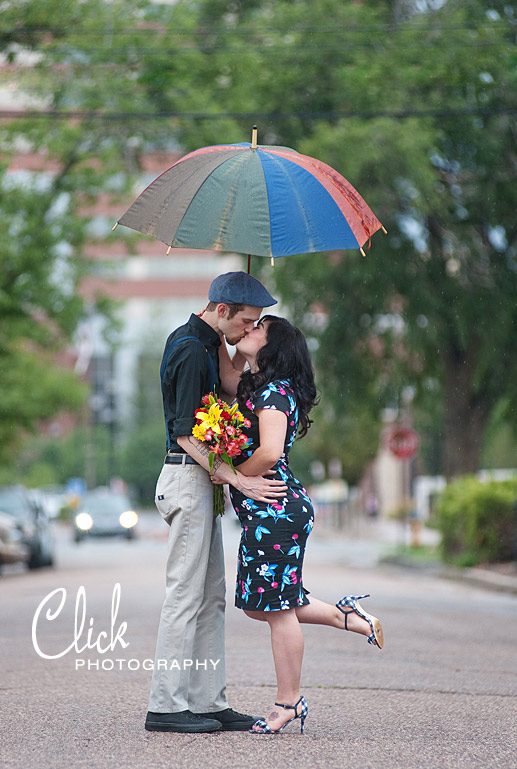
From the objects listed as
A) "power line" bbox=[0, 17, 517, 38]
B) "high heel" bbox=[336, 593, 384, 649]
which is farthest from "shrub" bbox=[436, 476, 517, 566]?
"high heel" bbox=[336, 593, 384, 649]

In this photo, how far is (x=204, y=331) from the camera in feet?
17.5

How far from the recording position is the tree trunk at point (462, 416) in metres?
23.2

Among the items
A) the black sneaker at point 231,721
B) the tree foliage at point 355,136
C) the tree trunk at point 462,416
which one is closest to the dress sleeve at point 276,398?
the black sneaker at point 231,721

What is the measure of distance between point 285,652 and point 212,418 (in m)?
1.05

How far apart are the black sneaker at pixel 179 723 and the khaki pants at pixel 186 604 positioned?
3 centimetres

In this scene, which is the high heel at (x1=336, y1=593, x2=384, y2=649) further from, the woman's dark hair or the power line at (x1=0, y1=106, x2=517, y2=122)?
the power line at (x1=0, y1=106, x2=517, y2=122)

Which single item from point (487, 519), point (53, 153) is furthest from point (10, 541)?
point (487, 519)

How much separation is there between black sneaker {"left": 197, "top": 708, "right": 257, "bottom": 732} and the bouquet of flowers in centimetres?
110

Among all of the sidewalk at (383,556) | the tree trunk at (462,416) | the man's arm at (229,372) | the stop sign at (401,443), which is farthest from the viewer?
the stop sign at (401,443)

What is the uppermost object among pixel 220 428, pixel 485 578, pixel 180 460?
pixel 220 428

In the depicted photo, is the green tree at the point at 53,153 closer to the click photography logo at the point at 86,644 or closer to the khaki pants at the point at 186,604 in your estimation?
the click photography logo at the point at 86,644

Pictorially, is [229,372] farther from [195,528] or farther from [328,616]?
[328,616]

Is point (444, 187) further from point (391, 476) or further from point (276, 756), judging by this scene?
point (391, 476)

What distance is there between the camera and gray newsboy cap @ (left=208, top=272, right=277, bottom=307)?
5.22 m
